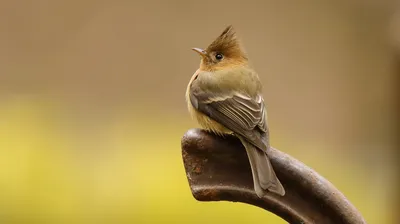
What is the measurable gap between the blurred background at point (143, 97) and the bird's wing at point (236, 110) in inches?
41.0

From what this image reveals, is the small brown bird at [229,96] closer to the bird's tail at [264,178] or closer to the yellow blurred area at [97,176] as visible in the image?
the bird's tail at [264,178]

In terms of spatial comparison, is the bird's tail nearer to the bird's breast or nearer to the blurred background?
the bird's breast

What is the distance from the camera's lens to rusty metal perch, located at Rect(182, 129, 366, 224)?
85 centimetres

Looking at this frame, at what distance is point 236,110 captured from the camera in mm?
1686

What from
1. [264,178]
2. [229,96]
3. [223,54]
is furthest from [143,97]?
[264,178]

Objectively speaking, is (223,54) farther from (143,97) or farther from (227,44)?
(143,97)

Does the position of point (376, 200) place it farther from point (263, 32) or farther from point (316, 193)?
point (316, 193)

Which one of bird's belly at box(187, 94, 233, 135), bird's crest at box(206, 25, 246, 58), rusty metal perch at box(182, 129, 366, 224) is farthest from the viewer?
bird's crest at box(206, 25, 246, 58)

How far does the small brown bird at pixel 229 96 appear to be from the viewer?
158 cm

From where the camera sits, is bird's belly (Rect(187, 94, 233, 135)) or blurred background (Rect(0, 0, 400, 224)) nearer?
bird's belly (Rect(187, 94, 233, 135))

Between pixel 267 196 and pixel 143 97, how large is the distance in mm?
2119

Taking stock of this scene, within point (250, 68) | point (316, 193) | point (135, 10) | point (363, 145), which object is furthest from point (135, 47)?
point (316, 193)

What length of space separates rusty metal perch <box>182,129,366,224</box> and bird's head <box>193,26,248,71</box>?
0.95 meters

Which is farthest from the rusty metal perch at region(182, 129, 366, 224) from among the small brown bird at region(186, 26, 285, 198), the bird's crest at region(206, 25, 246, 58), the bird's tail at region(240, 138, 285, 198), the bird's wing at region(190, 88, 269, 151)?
the bird's crest at region(206, 25, 246, 58)
